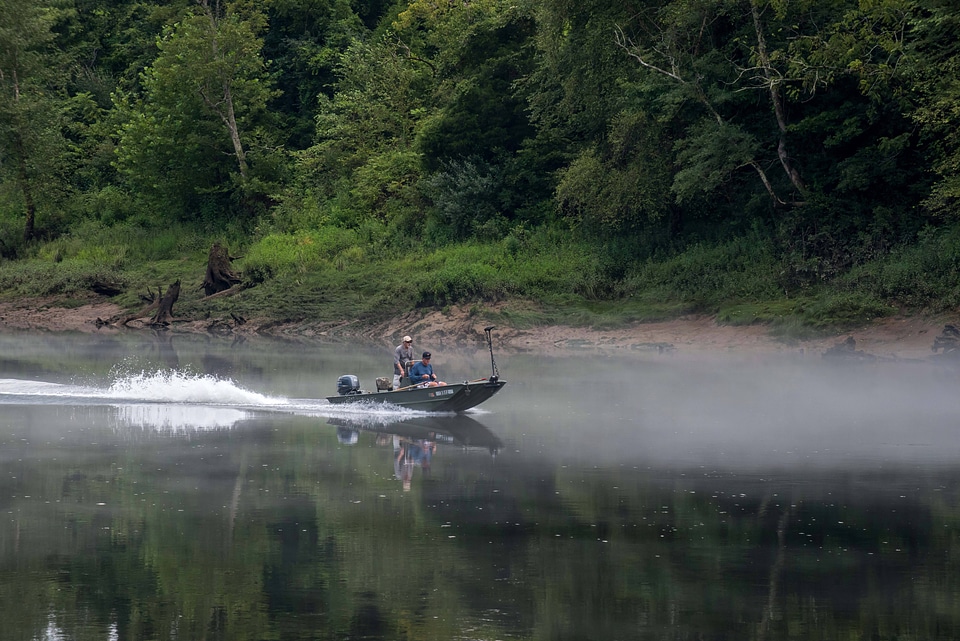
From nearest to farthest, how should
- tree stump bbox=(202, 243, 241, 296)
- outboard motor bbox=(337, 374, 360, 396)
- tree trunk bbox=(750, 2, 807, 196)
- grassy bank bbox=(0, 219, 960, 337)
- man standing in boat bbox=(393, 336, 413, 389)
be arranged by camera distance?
outboard motor bbox=(337, 374, 360, 396) → man standing in boat bbox=(393, 336, 413, 389) → grassy bank bbox=(0, 219, 960, 337) → tree trunk bbox=(750, 2, 807, 196) → tree stump bbox=(202, 243, 241, 296)

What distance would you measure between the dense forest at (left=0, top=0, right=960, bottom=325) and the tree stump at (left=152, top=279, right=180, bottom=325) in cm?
301

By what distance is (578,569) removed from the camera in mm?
12969

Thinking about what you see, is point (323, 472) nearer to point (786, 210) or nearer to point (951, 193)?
point (951, 193)

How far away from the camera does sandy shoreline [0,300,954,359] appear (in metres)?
34.7

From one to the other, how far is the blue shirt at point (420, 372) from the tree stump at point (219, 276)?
26597mm

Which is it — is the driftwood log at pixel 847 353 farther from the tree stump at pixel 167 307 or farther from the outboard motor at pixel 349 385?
the tree stump at pixel 167 307

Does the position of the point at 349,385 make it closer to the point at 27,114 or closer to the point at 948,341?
the point at 948,341

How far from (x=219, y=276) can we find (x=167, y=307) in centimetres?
252

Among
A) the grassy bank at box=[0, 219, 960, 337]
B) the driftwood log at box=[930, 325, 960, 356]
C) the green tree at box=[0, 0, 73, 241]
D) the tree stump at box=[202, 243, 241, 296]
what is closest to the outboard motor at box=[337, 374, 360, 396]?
the grassy bank at box=[0, 219, 960, 337]

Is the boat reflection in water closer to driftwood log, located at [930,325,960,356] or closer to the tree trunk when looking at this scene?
driftwood log, located at [930,325,960,356]

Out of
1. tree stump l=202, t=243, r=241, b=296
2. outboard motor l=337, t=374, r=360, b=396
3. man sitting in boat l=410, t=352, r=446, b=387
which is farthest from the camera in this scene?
tree stump l=202, t=243, r=241, b=296

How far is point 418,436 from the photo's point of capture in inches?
916

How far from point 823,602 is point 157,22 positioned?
2731 inches

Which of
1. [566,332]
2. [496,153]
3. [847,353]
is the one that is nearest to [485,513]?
[847,353]
